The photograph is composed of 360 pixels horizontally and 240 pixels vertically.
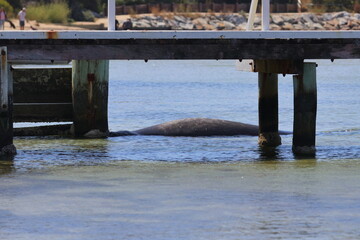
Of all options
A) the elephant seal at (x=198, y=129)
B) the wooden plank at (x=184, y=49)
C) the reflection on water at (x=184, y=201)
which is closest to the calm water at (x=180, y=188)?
the reflection on water at (x=184, y=201)

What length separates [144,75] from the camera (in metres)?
50.2

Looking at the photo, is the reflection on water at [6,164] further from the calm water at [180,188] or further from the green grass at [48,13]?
the green grass at [48,13]

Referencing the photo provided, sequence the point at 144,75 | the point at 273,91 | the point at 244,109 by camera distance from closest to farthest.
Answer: the point at 273,91 → the point at 244,109 → the point at 144,75

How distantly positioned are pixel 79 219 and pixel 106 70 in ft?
30.7

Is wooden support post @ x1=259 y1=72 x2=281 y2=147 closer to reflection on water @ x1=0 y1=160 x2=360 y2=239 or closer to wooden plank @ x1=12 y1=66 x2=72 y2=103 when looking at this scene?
reflection on water @ x1=0 y1=160 x2=360 y2=239

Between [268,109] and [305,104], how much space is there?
96.2 inches

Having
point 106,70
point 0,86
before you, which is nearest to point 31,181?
point 0,86

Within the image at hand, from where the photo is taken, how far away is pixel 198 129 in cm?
2225

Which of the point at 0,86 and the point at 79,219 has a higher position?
the point at 0,86

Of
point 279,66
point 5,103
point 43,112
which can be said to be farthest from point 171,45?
point 43,112

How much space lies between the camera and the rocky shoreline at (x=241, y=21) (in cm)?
8038

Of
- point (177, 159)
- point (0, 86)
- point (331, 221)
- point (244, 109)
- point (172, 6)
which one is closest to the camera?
point (331, 221)

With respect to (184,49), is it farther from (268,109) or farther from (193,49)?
(268,109)

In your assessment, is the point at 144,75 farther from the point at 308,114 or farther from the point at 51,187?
the point at 51,187
